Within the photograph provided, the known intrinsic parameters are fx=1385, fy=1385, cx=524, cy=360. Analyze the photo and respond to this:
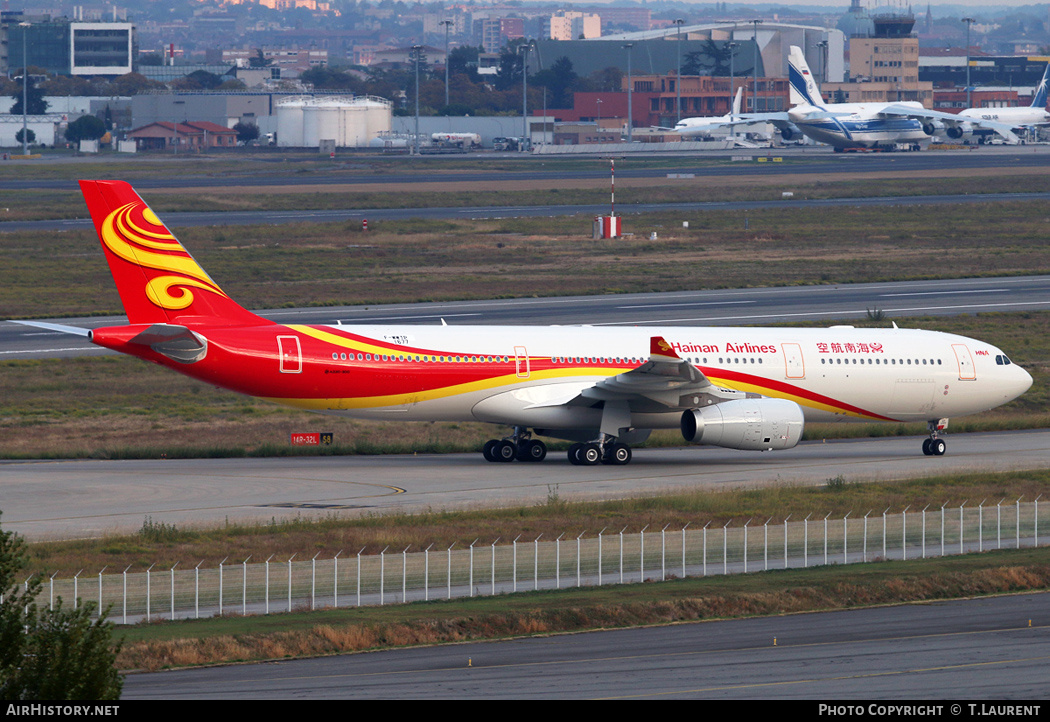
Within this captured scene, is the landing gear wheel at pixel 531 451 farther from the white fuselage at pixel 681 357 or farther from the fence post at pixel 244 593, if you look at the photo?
the fence post at pixel 244 593

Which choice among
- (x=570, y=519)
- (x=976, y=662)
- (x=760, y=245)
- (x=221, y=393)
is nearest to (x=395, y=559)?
(x=570, y=519)

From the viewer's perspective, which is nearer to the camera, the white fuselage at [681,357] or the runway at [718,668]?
the runway at [718,668]

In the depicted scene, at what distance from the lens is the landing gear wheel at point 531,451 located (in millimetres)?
43594

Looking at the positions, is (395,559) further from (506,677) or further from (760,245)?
(760,245)

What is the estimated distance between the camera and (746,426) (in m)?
41.2

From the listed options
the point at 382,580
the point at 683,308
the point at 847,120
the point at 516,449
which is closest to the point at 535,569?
the point at 382,580

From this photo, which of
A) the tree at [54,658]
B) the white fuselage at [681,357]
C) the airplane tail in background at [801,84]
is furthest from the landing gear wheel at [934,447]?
the airplane tail in background at [801,84]

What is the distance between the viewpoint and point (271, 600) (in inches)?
1038

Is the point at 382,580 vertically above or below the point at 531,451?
above

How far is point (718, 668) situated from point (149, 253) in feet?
77.7

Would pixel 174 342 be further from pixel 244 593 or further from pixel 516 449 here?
pixel 244 593

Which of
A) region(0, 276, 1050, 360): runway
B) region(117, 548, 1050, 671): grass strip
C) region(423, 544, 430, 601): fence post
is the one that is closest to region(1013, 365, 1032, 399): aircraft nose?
region(117, 548, 1050, 671): grass strip

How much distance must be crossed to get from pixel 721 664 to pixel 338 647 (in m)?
6.63

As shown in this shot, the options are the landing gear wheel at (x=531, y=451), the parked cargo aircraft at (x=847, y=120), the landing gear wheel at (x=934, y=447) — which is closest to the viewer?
the landing gear wheel at (x=531, y=451)
